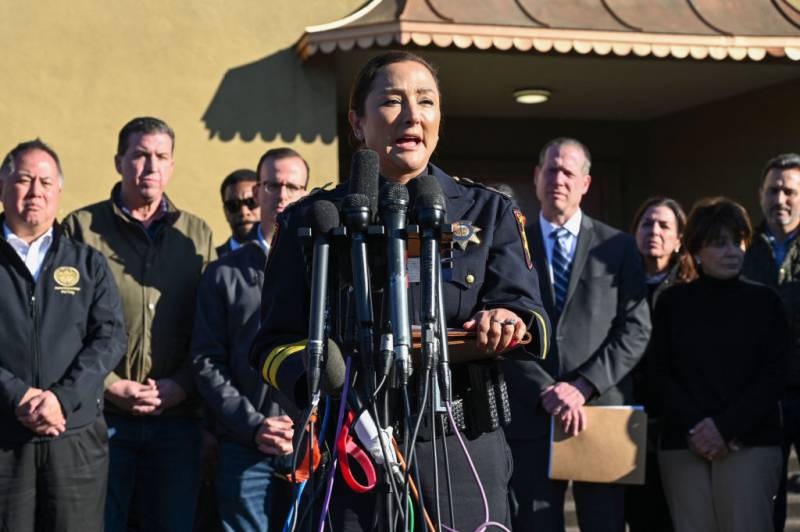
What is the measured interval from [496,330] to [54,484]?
10.2ft

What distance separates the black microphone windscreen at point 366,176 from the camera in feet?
8.46

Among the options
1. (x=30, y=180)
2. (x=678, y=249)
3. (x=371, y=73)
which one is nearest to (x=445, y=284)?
(x=371, y=73)

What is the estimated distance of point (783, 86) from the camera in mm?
10117

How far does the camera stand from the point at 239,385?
5.39 m

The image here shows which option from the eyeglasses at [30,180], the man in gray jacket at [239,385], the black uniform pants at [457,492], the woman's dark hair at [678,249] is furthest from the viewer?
the woman's dark hair at [678,249]

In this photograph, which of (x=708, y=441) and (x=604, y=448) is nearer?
(x=604, y=448)

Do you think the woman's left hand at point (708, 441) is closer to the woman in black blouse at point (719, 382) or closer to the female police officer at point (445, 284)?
the woman in black blouse at point (719, 382)

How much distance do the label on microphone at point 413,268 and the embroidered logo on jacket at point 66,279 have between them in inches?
117

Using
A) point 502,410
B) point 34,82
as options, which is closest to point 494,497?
point 502,410

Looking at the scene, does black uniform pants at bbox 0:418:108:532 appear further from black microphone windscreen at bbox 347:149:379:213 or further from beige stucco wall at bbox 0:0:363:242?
beige stucco wall at bbox 0:0:363:242

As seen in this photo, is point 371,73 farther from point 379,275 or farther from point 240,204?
point 240,204

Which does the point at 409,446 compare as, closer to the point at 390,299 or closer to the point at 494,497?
the point at 390,299

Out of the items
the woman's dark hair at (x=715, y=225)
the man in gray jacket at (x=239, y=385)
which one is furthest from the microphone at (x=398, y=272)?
the woman's dark hair at (x=715, y=225)

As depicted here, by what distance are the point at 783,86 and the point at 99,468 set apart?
7364 millimetres
